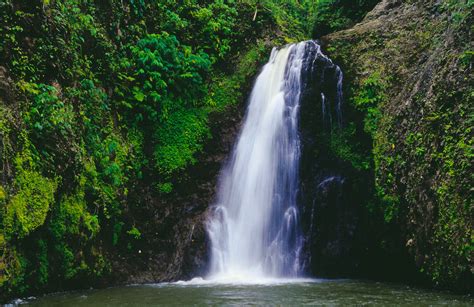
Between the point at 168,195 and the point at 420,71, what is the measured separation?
6550 mm

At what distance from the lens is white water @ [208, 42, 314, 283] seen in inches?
412

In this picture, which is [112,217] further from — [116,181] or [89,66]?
[89,66]

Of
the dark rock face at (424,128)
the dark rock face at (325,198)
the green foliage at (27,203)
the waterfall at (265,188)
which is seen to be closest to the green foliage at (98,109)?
the green foliage at (27,203)

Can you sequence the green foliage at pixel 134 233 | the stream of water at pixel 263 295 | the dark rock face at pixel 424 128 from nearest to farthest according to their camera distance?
the stream of water at pixel 263 295 → the dark rock face at pixel 424 128 → the green foliage at pixel 134 233

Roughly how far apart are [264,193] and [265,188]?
0.42 ft

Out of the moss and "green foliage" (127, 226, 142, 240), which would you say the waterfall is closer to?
"green foliage" (127, 226, 142, 240)

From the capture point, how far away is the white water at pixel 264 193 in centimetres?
1046

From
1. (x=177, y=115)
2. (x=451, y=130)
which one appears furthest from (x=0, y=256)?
(x=451, y=130)

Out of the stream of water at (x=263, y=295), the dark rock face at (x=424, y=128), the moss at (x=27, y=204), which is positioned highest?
the dark rock face at (x=424, y=128)

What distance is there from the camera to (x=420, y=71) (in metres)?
10.6

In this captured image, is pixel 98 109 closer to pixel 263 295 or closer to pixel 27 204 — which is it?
pixel 27 204

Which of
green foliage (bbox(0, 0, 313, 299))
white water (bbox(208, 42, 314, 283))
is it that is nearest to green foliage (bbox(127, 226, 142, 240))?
green foliage (bbox(0, 0, 313, 299))

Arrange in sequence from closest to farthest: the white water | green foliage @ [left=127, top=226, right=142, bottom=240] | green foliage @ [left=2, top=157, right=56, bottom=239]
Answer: green foliage @ [left=2, top=157, right=56, bottom=239]
green foliage @ [left=127, top=226, right=142, bottom=240]
the white water

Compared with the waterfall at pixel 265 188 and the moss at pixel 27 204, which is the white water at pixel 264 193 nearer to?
the waterfall at pixel 265 188
